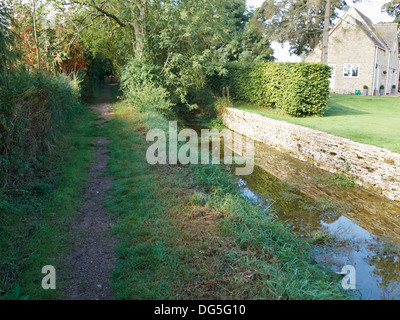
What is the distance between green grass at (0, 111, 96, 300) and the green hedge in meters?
11.0

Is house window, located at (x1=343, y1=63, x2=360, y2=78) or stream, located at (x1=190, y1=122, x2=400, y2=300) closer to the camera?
stream, located at (x1=190, y1=122, x2=400, y2=300)

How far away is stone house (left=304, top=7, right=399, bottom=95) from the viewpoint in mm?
27547

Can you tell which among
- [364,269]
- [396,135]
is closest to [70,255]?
[364,269]

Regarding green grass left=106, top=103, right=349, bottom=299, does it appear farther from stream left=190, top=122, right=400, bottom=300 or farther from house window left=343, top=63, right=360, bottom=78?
house window left=343, top=63, right=360, bottom=78

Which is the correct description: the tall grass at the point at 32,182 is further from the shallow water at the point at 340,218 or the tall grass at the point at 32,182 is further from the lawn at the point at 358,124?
the lawn at the point at 358,124

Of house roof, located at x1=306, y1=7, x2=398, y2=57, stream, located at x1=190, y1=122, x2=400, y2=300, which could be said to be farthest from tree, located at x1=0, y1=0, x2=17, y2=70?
house roof, located at x1=306, y1=7, x2=398, y2=57

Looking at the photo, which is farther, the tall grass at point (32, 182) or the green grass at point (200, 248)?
the tall grass at point (32, 182)

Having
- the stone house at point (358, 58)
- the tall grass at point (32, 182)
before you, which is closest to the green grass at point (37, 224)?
the tall grass at point (32, 182)

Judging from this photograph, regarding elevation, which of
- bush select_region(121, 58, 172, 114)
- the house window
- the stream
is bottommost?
the stream

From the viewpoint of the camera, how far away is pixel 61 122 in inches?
319

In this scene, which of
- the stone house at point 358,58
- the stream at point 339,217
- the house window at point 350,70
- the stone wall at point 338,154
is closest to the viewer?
the stream at point 339,217

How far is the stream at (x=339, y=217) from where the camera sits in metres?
4.52

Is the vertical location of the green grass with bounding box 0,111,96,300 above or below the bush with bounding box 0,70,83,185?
below

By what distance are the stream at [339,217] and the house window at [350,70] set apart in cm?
2318
